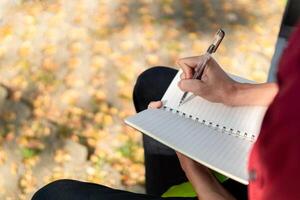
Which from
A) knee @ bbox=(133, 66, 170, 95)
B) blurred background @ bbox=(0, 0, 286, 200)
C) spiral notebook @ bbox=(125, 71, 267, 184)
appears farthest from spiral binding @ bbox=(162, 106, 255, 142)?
blurred background @ bbox=(0, 0, 286, 200)

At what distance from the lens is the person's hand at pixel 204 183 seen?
3.68 feet

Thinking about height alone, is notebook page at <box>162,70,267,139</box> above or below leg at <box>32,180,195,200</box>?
above

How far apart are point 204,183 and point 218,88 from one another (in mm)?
313

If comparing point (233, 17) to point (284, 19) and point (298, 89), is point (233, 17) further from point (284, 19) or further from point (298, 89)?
point (298, 89)

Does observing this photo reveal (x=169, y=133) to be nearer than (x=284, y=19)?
Yes

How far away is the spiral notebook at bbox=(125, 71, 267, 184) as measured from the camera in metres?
1.05

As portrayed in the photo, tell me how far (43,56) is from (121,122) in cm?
66

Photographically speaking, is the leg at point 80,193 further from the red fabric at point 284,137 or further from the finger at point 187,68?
the red fabric at point 284,137

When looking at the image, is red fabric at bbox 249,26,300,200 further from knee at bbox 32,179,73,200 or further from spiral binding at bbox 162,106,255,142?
knee at bbox 32,179,73,200

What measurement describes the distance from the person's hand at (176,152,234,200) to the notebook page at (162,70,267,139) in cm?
12

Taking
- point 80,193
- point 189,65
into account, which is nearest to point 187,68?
point 189,65

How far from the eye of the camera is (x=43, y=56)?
2.70 metres

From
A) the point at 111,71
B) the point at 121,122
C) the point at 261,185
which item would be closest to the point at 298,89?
the point at 261,185

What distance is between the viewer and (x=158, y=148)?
1.51 metres
